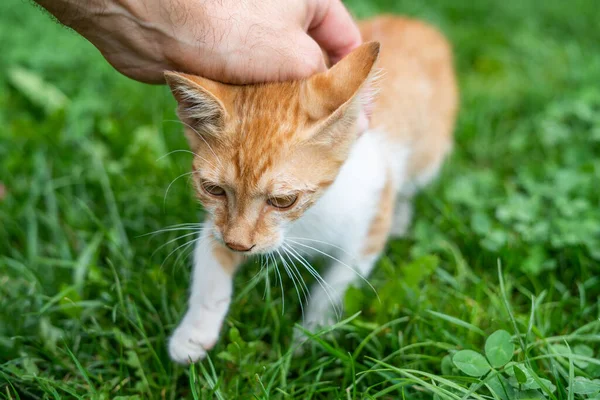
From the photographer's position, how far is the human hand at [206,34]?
1794 millimetres

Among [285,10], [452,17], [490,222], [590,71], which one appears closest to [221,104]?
[285,10]

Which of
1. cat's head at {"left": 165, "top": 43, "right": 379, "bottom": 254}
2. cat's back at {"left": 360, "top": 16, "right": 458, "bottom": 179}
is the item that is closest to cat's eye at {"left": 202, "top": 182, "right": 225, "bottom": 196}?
cat's head at {"left": 165, "top": 43, "right": 379, "bottom": 254}

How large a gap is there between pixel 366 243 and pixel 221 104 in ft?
3.17

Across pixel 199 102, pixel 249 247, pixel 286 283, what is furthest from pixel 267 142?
pixel 286 283

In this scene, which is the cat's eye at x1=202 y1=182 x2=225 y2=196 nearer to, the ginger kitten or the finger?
the ginger kitten

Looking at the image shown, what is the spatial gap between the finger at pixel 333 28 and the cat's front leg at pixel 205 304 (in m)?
0.84

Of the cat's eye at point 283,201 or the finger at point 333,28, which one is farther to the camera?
the finger at point 333,28

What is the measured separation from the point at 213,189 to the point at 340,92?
53 cm

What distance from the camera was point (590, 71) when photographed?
386 centimetres

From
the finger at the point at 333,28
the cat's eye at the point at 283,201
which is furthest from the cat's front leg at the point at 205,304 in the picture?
the finger at the point at 333,28

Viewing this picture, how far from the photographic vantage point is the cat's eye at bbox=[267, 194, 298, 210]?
6.08 feet

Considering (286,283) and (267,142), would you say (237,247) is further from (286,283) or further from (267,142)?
(286,283)

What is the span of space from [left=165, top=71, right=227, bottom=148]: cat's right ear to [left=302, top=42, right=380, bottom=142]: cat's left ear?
0.28m

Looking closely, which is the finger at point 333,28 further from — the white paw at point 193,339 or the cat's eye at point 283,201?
the white paw at point 193,339
